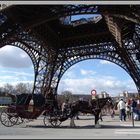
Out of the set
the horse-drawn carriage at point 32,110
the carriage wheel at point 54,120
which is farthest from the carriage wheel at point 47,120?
the carriage wheel at point 54,120

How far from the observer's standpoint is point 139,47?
162 ft

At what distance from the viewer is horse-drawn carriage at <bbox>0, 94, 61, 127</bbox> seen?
2067cm

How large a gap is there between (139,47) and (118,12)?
19.8m

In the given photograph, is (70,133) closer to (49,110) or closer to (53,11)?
(49,110)

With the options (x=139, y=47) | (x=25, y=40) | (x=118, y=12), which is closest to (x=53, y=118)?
(x=118, y=12)

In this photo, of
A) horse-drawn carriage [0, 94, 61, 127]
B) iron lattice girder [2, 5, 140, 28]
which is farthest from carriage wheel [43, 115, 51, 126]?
iron lattice girder [2, 5, 140, 28]

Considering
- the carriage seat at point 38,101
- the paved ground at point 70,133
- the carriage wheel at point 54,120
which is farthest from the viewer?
the carriage seat at point 38,101

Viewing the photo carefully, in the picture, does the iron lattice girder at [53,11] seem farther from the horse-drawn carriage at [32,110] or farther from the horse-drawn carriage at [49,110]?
the horse-drawn carriage at [32,110]

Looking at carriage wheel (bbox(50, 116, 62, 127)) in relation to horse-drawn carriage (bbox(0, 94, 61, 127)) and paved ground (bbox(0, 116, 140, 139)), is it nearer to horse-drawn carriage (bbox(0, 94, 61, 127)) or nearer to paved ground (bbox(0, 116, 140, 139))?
horse-drawn carriage (bbox(0, 94, 61, 127))

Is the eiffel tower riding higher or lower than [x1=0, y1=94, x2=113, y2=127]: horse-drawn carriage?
higher

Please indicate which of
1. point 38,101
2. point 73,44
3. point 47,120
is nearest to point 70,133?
point 38,101

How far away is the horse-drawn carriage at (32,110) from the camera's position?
67.8 feet

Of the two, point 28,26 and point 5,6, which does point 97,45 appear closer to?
point 28,26

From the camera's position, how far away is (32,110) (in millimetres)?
20906
